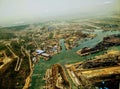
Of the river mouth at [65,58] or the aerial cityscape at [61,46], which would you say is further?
the river mouth at [65,58]

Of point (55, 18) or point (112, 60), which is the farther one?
point (55, 18)

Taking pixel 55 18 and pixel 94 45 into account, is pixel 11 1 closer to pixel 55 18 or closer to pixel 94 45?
pixel 55 18

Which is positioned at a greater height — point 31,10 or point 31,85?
point 31,10

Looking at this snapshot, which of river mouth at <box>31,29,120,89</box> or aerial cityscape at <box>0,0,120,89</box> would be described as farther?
river mouth at <box>31,29,120,89</box>

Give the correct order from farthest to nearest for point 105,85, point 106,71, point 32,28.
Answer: point 32,28, point 106,71, point 105,85

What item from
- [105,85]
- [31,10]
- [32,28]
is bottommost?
[105,85]

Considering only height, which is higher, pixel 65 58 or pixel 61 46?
pixel 61 46

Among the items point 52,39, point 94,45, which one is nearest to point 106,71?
point 94,45

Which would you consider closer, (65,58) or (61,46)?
(65,58)
